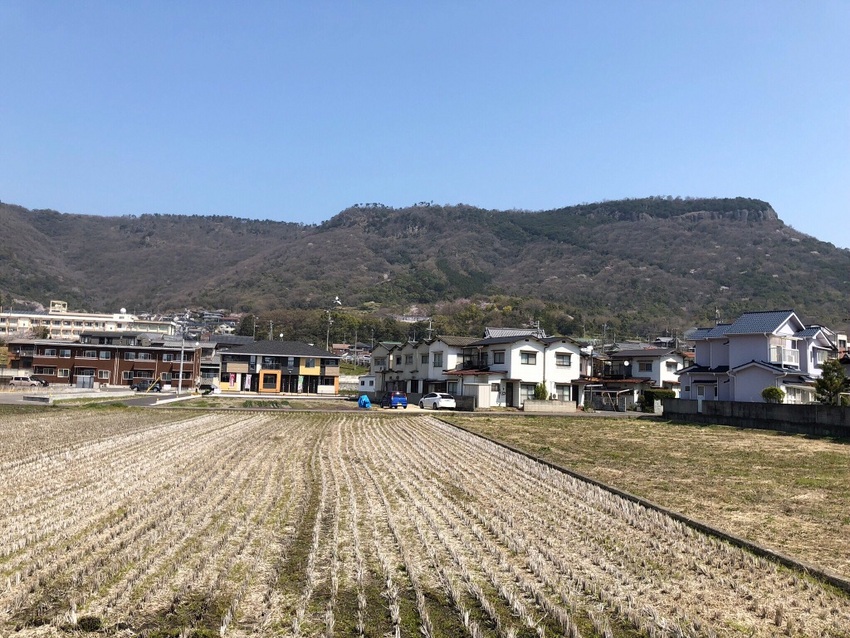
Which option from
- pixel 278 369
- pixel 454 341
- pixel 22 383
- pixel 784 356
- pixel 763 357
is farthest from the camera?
pixel 278 369

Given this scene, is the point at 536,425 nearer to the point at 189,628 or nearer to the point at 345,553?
the point at 345,553

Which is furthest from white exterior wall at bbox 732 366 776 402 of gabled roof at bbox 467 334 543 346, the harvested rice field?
the harvested rice field

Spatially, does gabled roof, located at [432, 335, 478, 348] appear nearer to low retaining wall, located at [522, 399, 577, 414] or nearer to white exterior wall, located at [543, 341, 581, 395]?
white exterior wall, located at [543, 341, 581, 395]

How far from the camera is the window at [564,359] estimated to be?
4794cm

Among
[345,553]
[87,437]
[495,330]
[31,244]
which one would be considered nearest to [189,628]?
[345,553]

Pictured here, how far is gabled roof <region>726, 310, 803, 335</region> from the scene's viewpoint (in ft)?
119

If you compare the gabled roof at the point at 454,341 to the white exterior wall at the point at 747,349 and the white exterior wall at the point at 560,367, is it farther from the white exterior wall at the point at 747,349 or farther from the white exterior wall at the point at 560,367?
the white exterior wall at the point at 747,349

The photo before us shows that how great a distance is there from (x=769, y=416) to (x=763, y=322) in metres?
9.83

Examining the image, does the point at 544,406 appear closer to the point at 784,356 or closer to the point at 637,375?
the point at 784,356

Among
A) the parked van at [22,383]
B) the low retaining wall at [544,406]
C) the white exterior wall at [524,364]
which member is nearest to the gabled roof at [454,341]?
the white exterior wall at [524,364]

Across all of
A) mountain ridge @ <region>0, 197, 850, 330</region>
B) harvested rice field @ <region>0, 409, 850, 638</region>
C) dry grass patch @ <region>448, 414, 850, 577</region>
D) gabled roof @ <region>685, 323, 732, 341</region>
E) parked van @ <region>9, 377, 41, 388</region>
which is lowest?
harvested rice field @ <region>0, 409, 850, 638</region>

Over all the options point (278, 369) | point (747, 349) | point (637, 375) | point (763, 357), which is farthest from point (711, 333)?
point (278, 369)

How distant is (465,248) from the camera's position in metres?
167

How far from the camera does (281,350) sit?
63844mm
